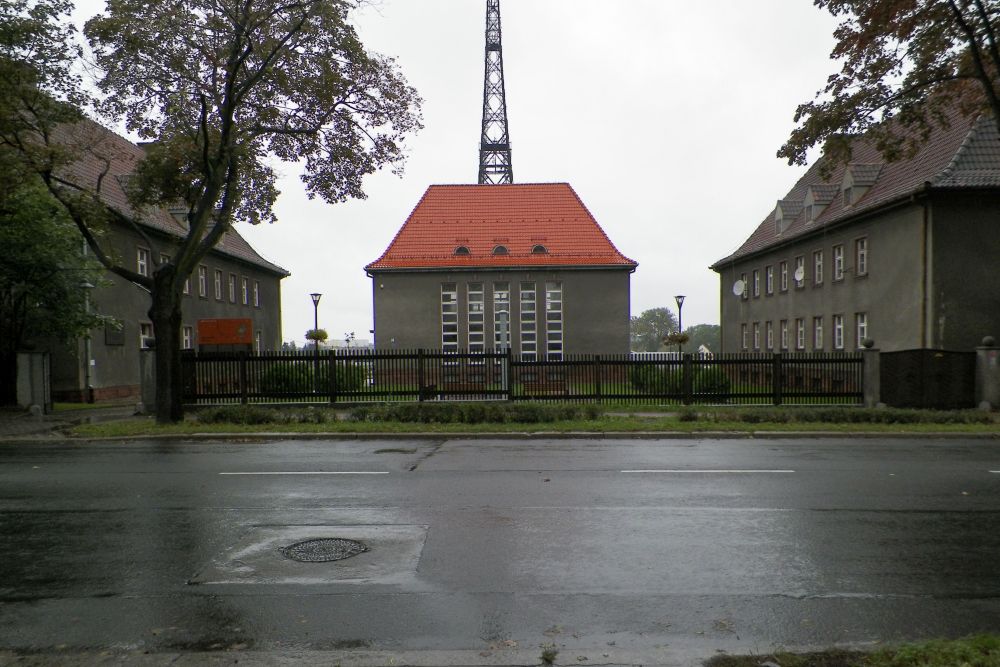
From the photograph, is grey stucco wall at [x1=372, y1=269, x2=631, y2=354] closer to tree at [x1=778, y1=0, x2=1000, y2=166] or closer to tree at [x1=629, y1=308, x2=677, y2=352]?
tree at [x1=778, y1=0, x2=1000, y2=166]

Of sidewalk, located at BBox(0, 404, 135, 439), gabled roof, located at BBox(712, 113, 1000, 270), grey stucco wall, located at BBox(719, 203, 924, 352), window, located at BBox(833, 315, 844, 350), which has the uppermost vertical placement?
gabled roof, located at BBox(712, 113, 1000, 270)

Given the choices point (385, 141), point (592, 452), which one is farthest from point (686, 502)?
point (385, 141)

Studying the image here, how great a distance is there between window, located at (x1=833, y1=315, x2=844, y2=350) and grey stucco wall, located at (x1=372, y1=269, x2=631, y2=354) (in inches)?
480

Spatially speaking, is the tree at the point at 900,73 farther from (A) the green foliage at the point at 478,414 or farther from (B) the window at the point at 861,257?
(B) the window at the point at 861,257

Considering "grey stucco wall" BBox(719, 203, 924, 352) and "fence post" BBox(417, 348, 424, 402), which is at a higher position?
"grey stucco wall" BBox(719, 203, 924, 352)

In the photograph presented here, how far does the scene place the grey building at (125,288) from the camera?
2181 centimetres

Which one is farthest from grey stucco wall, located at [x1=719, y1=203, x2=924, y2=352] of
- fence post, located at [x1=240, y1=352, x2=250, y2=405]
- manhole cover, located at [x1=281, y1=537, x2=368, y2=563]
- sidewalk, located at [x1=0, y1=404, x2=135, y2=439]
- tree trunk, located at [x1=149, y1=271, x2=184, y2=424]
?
sidewalk, located at [x1=0, y1=404, x2=135, y2=439]

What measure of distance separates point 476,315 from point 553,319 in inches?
171

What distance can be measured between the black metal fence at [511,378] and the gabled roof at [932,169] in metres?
5.78

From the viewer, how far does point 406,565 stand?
18.7 feet

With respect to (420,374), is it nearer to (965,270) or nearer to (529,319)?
(965,270)

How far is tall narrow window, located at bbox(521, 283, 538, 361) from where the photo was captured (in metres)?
41.0

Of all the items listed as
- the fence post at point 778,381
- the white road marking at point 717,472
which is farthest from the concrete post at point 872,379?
the white road marking at point 717,472

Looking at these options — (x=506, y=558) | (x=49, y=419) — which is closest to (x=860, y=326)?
(x=506, y=558)
